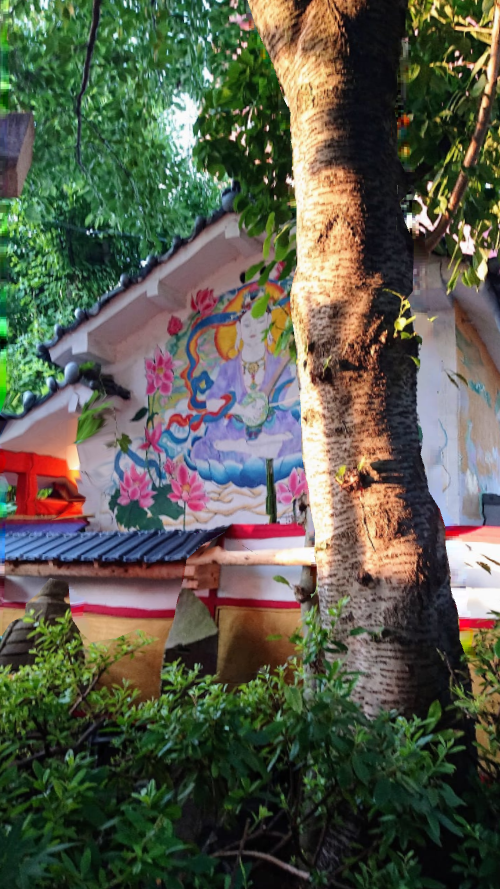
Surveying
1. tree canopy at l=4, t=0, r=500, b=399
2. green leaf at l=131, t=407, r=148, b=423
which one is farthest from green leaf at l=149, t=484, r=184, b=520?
tree canopy at l=4, t=0, r=500, b=399

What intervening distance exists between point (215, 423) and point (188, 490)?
0.61m

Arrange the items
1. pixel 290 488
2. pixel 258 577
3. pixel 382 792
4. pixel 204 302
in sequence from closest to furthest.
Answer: pixel 382 792
pixel 258 577
pixel 290 488
pixel 204 302

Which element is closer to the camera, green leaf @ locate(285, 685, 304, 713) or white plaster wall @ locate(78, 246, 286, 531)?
green leaf @ locate(285, 685, 304, 713)

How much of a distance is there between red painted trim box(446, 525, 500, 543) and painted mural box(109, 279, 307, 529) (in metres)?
1.55

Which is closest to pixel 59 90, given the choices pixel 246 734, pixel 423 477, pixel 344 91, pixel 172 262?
pixel 172 262

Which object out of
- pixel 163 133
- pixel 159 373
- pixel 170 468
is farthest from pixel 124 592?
pixel 163 133

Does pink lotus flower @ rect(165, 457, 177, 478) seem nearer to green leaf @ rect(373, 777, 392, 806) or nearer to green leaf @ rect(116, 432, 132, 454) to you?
green leaf @ rect(116, 432, 132, 454)

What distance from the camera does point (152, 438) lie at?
18.5 feet

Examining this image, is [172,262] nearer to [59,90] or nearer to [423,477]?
[59,90]

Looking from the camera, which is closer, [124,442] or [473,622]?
[473,622]

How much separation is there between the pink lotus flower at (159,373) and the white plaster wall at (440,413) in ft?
7.21

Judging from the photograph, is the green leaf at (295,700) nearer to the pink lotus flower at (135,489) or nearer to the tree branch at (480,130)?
the tree branch at (480,130)

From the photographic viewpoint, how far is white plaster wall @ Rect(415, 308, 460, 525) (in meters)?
4.43

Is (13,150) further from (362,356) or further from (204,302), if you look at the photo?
(204,302)
